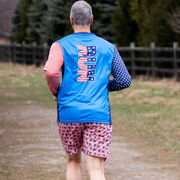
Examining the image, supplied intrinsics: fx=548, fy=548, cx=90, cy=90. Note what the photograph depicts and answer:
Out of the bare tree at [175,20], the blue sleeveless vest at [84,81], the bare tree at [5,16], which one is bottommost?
the bare tree at [5,16]

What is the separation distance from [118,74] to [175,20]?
1667cm

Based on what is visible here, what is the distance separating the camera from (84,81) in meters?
4.15

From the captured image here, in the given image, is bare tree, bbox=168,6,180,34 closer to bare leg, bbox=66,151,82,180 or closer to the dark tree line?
the dark tree line

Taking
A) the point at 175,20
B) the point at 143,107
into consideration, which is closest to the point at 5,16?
the point at 175,20

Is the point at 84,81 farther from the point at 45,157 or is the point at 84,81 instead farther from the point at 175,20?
the point at 175,20

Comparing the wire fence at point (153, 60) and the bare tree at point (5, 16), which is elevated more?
the wire fence at point (153, 60)

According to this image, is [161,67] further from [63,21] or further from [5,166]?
[5,166]

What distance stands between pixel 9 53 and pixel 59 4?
32.5ft

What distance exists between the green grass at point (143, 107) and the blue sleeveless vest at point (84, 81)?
3.70 metres

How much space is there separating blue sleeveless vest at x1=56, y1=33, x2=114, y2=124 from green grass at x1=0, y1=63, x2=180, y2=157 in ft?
12.1

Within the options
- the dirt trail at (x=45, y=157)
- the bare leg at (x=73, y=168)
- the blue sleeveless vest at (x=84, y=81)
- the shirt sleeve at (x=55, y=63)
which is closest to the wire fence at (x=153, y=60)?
the dirt trail at (x=45, y=157)

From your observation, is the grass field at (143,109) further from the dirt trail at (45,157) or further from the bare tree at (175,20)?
the bare tree at (175,20)

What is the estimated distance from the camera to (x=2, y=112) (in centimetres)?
1255

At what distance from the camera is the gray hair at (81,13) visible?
4184 mm
